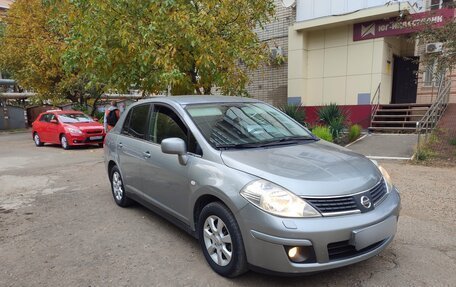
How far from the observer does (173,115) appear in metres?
4.16

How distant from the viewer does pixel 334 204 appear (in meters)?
2.85

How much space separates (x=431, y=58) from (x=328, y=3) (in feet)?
18.7

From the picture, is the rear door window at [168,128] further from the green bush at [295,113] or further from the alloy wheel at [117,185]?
the green bush at [295,113]

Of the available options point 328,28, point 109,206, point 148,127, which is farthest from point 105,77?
point 328,28

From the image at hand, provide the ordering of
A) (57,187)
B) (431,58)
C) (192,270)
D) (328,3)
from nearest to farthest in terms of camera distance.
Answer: (192,270) → (57,187) → (431,58) → (328,3)

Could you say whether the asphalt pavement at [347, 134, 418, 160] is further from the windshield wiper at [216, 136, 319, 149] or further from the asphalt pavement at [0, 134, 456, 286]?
the windshield wiper at [216, 136, 319, 149]

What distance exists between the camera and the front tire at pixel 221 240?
3.03 meters

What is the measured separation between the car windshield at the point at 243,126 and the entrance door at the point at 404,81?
40.1 ft

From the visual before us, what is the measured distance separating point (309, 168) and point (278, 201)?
0.50m

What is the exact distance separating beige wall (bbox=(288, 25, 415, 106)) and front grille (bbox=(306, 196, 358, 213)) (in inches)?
449

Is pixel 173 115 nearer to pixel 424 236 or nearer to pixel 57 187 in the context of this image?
pixel 424 236

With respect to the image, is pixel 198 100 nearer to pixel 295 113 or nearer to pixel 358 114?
pixel 295 113

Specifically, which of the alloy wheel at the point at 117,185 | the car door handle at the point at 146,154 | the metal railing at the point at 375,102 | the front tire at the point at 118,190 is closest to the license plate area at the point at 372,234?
the car door handle at the point at 146,154

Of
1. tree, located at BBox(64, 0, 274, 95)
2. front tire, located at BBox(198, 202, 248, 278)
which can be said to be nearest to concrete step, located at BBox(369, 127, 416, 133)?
tree, located at BBox(64, 0, 274, 95)
